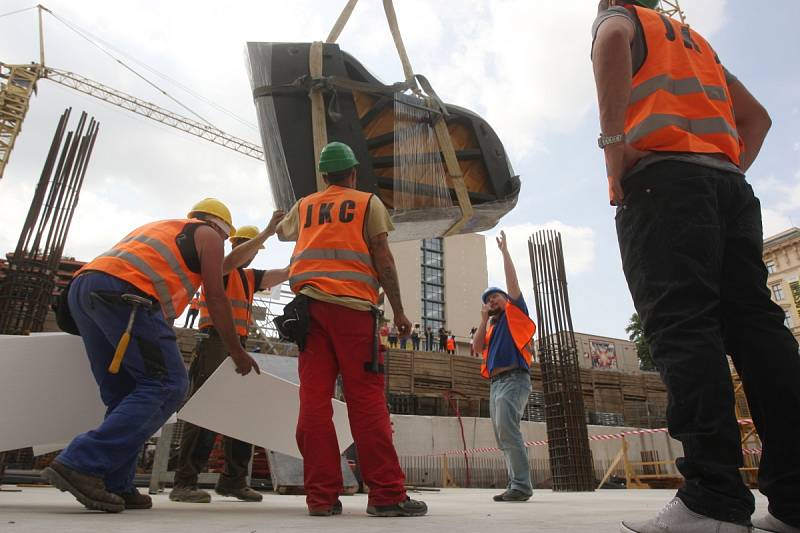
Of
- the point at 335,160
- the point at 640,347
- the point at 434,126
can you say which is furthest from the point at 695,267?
the point at 640,347

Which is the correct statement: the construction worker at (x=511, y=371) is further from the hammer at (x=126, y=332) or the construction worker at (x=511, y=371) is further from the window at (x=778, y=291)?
the window at (x=778, y=291)

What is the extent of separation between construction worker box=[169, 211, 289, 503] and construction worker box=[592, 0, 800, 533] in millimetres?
1915

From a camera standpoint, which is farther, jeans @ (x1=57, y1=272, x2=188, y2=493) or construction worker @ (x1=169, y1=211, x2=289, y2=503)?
construction worker @ (x1=169, y1=211, x2=289, y2=503)

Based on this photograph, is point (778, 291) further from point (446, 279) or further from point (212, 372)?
point (212, 372)

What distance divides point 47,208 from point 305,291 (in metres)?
7.30

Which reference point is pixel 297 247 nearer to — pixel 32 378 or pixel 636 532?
pixel 32 378

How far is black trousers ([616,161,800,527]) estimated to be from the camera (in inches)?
50.2

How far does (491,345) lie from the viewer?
14.6 feet

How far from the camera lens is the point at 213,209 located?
2920mm

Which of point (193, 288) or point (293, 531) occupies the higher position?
point (193, 288)

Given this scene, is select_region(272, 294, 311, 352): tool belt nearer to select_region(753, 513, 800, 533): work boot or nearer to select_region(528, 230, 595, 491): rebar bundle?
select_region(753, 513, 800, 533): work boot

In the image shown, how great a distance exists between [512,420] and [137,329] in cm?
283

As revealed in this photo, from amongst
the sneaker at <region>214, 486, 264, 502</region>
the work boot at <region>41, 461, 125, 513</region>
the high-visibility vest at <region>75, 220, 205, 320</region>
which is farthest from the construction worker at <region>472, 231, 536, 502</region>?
the work boot at <region>41, 461, 125, 513</region>

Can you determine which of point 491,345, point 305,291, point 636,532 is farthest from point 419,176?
point 636,532
